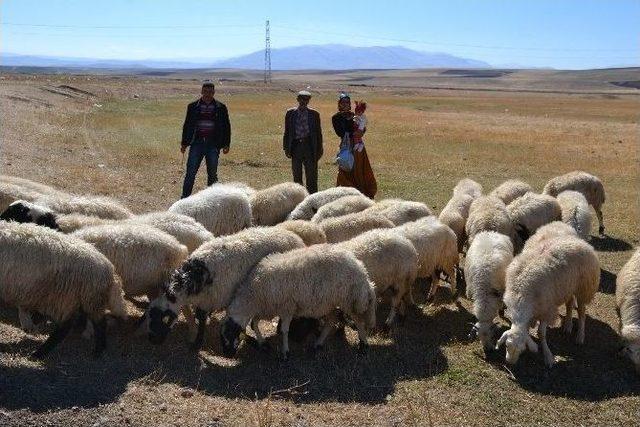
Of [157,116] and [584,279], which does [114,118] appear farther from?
[584,279]

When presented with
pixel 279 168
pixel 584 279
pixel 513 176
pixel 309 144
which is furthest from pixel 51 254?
pixel 513 176

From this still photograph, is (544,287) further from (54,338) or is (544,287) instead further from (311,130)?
(311,130)

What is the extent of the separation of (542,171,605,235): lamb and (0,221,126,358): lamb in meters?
10.4

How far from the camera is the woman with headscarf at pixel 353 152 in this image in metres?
13.4

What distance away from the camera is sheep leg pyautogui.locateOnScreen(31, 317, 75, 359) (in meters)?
6.96

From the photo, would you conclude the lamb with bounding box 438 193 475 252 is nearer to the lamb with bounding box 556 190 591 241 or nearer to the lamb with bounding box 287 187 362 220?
the lamb with bounding box 556 190 591 241

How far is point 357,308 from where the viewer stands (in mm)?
7812

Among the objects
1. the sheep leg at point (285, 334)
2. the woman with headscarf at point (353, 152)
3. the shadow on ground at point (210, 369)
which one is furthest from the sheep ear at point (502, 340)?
the woman with headscarf at point (353, 152)

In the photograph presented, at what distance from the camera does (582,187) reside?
14055 millimetres

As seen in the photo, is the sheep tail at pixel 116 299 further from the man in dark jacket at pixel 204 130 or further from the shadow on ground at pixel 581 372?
the man in dark jacket at pixel 204 130

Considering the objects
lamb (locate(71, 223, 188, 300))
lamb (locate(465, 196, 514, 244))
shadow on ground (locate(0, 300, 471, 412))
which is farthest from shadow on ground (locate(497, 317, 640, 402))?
lamb (locate(71, 223, 188, 300))

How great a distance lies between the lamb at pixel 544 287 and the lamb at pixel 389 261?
1.42m

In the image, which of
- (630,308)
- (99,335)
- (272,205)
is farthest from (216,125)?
(630,308)

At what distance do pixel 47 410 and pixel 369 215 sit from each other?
5988 millimetres
